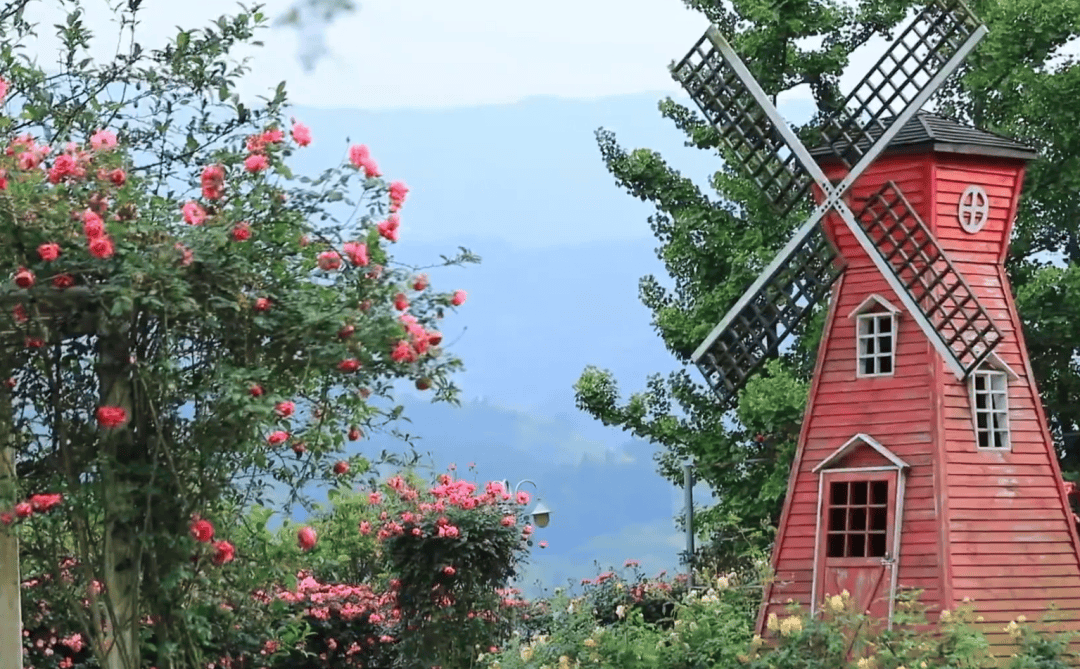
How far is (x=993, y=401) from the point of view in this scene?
13.5 meters

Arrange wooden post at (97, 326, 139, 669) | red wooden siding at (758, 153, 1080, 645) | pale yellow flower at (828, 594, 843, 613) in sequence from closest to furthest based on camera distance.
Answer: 1. wooden post at (97, 326, 139, 669)
2. pale yellow flower at (828, 594, 843, 613)
3. red wooden siding at (758, 153, 1080, 645)

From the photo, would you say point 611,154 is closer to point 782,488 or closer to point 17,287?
point 782,488

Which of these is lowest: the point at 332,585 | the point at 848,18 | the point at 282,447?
the point at 282,447

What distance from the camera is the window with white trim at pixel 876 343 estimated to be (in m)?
13.4

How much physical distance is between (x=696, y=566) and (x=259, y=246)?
12.0m

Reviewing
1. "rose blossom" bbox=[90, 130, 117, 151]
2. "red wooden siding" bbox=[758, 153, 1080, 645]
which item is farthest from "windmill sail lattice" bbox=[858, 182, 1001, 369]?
"rose blossom" bbox=[90, 130, 117, 151]

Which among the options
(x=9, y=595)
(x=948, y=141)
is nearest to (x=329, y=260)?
(x=9, y=595)

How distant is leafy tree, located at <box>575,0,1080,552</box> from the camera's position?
57.6 ft

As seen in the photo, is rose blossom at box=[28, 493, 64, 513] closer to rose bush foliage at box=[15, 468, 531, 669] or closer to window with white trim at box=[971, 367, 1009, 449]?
rose bush foliage at box=[15, 468, 531, 669]

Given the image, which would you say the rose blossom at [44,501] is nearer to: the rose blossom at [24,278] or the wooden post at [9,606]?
the wooden post at [9,606]

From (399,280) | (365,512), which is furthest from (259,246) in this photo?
(365,512)

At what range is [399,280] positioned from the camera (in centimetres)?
862

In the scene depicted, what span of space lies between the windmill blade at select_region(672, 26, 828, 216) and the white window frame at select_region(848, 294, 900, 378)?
129cm

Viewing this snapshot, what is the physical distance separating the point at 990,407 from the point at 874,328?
44.4 inches
